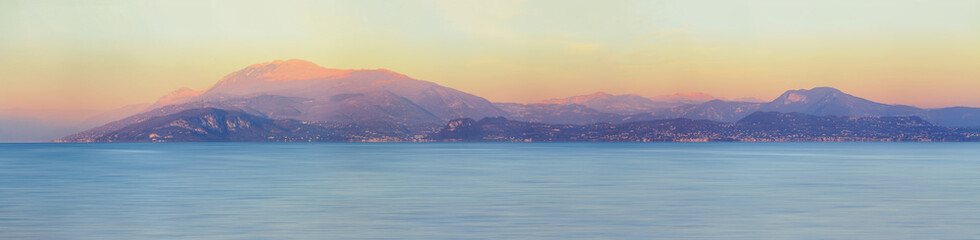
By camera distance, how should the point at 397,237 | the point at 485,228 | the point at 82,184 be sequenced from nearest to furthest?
the point at 397,237
the point at 485,228
the point at 82,184

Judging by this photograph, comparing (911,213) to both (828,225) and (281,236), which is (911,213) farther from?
(281,236)

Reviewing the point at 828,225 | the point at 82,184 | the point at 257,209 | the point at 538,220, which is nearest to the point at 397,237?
the point at 538,220

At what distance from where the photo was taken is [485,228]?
24297 mm

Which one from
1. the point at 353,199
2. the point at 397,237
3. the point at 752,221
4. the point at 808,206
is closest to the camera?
the point at 397,237

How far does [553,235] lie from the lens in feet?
71.3

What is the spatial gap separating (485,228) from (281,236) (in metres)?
6.14

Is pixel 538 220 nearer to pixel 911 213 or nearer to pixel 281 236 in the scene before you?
pixel 281 236

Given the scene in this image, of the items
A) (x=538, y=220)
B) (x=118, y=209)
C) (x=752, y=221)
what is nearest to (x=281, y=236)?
(x=538, y=220)

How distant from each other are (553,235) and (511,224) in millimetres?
3556

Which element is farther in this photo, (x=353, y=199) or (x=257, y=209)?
(x=353, y=199)

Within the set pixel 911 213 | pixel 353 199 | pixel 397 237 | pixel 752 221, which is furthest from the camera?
pixel 353 199

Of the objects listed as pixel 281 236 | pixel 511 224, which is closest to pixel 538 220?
pixel 511 224

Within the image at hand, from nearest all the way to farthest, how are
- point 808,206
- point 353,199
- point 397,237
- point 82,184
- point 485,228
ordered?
point 397,237
point 485,228
point 808,206
point 353,199
point 82,184

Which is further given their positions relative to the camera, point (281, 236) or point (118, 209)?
point (118, 209)
